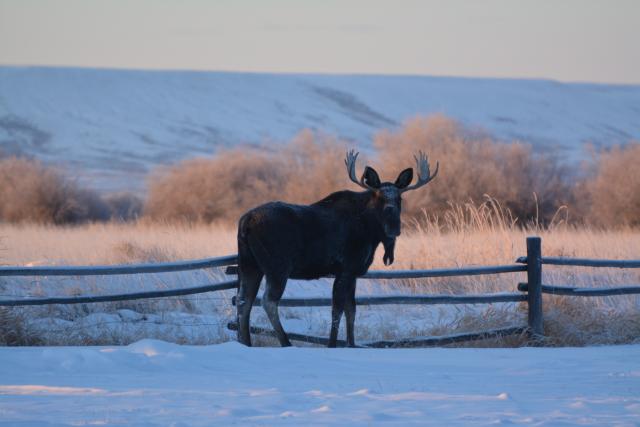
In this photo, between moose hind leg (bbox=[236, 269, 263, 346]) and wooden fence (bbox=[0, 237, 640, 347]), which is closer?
moose hind leg (bbox=[236, 269, 263, 346])

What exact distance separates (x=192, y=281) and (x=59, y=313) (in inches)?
94.9

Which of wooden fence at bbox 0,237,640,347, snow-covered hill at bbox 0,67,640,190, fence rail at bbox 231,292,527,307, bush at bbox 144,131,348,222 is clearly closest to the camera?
wooden fence at bbox 0,237,640,347

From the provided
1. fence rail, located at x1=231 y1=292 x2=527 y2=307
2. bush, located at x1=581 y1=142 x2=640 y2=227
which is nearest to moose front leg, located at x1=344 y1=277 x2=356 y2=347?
fence rail, located at x1=231 y1=292 x2=527 y2=307

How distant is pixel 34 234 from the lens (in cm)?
2120

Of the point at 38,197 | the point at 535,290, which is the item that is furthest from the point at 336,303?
the point at 38,197

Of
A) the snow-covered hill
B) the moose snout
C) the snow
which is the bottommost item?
the snow

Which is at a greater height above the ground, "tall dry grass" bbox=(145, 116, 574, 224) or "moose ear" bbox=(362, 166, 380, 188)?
"tall dry grass" bbox=(145, 116, 574, 224)

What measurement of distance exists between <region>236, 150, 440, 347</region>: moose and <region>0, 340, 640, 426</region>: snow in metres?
0.71

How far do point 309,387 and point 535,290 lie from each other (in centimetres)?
446

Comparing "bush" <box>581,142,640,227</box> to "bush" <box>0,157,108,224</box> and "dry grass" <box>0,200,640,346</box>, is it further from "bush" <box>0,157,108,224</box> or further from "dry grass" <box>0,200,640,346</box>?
"bush" <box>0,157,108,224</box>

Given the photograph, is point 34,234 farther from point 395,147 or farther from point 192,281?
point 395,147

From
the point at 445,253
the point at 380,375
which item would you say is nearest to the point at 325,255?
the point at 380,375

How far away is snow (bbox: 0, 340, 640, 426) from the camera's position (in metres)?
6.38

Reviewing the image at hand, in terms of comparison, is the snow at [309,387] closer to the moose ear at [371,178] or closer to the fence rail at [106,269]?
the fence rail at [106,269]
